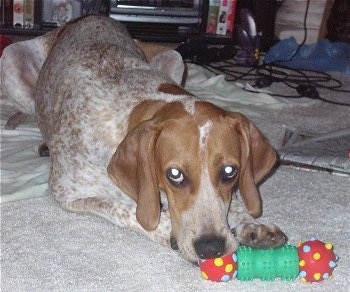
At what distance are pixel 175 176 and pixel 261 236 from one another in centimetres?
44

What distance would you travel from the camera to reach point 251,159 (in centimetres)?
290

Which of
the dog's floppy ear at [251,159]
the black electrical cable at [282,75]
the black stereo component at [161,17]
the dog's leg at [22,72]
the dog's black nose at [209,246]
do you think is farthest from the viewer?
the black stereo component at [161,17]

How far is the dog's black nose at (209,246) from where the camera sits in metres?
2.51

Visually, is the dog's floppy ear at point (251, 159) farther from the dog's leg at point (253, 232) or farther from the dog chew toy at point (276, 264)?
the dog chew toy at point (276, 264)

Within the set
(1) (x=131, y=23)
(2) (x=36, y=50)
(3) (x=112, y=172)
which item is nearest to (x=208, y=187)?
(3) (x=112, y=172)

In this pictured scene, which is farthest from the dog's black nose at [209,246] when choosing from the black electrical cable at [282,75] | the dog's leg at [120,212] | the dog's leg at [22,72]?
the black electrical cable at [282,75]

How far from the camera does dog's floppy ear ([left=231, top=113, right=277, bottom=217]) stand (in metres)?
2.84

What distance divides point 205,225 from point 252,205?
1.47ft

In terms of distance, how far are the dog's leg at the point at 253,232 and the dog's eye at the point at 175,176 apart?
1.30 ft

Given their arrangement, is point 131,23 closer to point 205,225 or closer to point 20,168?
point 20,168

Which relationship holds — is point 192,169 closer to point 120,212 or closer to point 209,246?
point 209,246

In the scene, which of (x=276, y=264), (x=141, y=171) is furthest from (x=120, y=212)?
(x=276, y=264)

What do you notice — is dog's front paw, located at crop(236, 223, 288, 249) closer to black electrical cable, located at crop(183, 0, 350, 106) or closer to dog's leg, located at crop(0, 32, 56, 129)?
dog's leg, located at crop(0, 32, 56, 129)

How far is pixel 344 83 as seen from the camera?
6.14 meters
